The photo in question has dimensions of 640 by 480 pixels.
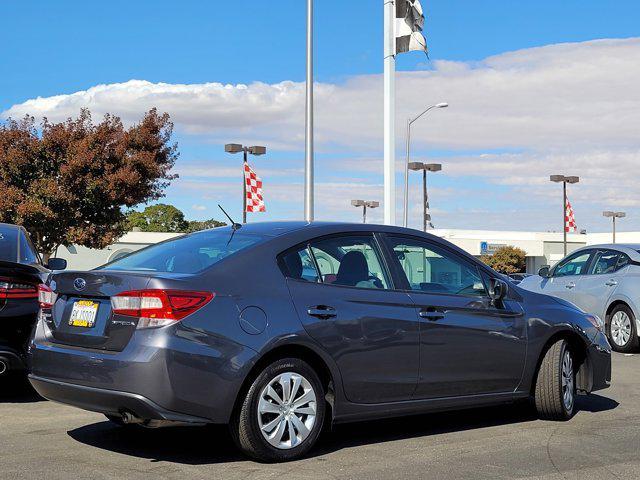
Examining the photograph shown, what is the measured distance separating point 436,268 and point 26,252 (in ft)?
14.3

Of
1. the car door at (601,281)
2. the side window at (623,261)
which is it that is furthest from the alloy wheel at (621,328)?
the side window at (623,261)

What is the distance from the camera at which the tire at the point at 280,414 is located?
5680mm

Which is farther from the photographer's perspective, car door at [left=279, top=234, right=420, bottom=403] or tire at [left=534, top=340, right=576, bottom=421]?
tire at [left=534, top=340, right=576, bottom=421]

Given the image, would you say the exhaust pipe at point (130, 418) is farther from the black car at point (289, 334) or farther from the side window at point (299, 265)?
the side window at point (299, 265)

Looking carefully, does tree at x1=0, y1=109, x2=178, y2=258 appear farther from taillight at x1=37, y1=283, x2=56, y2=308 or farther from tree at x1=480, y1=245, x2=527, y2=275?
tree at x1=480, y1=245, x2=527, y2=275

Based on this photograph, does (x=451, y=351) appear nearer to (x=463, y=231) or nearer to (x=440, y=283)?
(x=440, y=283)

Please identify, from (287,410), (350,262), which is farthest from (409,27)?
(287,410)

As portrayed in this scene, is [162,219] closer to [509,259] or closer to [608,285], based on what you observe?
[509,259]

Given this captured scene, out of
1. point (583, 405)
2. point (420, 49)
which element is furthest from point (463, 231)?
point (583, 405)

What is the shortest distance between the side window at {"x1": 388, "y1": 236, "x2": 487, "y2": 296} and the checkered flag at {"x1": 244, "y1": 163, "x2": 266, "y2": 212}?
1903 centimetres

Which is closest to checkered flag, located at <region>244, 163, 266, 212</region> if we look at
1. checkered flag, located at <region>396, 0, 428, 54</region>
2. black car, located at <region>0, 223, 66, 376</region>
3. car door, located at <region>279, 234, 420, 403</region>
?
checkered flag, located at <region>396, 0, 428, 54</region>

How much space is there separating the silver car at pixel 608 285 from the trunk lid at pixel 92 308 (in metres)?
9.52

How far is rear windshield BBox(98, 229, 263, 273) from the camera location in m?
6.06

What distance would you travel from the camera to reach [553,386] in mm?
7402
